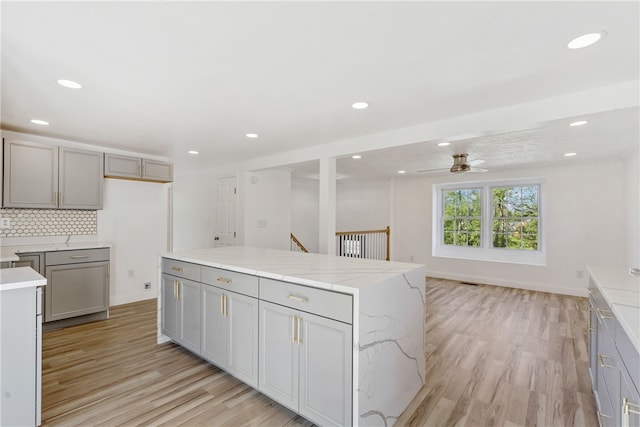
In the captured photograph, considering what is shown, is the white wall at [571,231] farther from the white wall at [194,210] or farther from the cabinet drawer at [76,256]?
the cabinet drawer at [76,256]

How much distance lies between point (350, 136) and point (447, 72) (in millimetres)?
1665

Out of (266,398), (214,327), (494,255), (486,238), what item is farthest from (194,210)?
(494,255)

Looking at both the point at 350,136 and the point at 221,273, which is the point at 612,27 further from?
the point at 221,273

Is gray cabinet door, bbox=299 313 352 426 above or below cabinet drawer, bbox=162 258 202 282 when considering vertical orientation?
below

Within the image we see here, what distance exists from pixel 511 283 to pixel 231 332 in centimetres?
537

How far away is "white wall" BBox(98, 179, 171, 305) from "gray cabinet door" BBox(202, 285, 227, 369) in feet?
8.72

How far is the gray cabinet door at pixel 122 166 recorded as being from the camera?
405 cm

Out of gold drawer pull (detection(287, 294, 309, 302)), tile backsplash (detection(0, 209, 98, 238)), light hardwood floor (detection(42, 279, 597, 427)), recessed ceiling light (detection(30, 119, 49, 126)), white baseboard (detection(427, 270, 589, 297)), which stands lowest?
light hardwood floor (detection(42, 279, 597, 427))

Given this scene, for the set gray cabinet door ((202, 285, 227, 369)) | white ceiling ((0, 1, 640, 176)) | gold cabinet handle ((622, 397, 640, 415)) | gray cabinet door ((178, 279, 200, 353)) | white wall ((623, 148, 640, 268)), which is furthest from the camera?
white wall ((623, 148, 640, 268))

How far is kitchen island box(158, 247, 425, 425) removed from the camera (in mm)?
1668

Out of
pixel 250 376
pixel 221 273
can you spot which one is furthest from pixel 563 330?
pixel 221 273

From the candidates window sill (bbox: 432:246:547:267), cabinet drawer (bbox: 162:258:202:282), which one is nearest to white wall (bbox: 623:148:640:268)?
window sill (bbox: 432:246:547:267)

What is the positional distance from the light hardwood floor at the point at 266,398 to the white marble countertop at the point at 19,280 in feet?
3.03

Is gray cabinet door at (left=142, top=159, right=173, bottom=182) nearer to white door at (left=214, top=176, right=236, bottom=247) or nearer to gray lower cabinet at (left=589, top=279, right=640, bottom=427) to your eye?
white door at (left=214, top=176, right=236, bottom=247)
